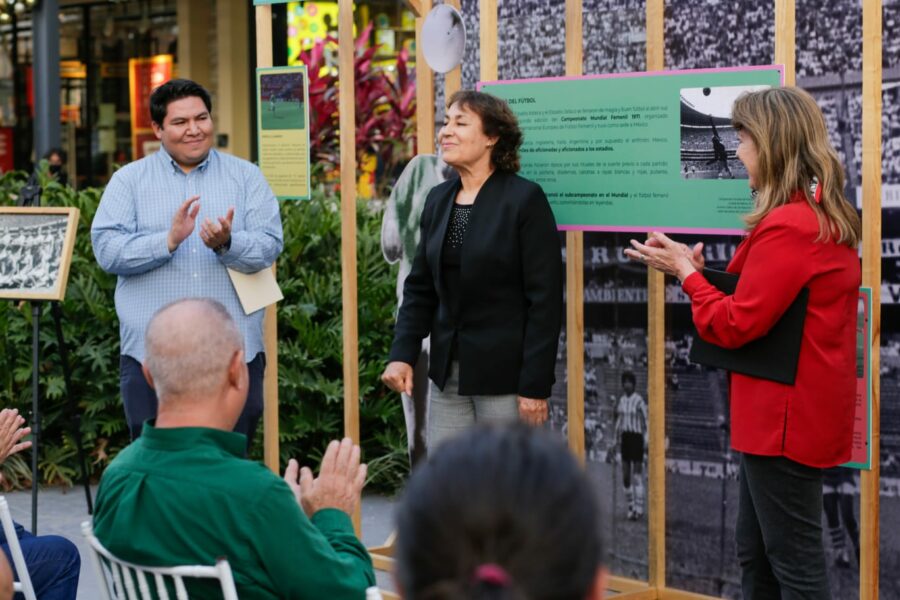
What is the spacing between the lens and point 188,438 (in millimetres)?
2576

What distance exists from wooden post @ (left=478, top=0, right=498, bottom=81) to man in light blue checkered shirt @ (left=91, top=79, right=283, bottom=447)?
0.99 m

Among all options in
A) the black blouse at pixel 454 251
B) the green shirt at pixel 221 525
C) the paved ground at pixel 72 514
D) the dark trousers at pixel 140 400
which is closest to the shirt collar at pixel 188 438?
the green shirt at pixel 221 525

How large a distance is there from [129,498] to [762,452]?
5.84 ft

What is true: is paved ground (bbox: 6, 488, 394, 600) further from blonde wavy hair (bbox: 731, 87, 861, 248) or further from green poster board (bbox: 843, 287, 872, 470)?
blonde wavy hair (bbox: 731, 87, 861, 248)

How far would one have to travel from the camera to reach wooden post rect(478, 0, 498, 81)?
4.75 m

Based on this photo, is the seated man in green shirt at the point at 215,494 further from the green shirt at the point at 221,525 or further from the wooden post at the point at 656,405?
the wooden post at the point at 656,405

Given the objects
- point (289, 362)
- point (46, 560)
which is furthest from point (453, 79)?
point (289, 362)

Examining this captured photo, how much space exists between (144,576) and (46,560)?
107 cm

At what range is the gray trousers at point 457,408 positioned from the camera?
4.31 metres

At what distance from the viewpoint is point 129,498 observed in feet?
8.32

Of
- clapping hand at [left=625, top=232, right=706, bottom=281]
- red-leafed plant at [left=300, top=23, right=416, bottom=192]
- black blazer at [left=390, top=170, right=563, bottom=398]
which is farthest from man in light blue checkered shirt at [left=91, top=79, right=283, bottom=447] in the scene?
red-leafed plant at [left=300, top=23, right=416, bottom=192]

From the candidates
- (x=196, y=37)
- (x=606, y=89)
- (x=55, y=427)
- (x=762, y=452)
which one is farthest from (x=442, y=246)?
(x=196, y=37)

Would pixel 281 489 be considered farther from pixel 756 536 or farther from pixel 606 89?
pixel 606 89

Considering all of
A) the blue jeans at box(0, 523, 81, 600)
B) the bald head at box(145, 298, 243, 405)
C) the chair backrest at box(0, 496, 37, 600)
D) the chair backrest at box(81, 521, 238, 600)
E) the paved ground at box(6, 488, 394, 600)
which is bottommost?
the paved ground at box(6, 488, 394, 600)
